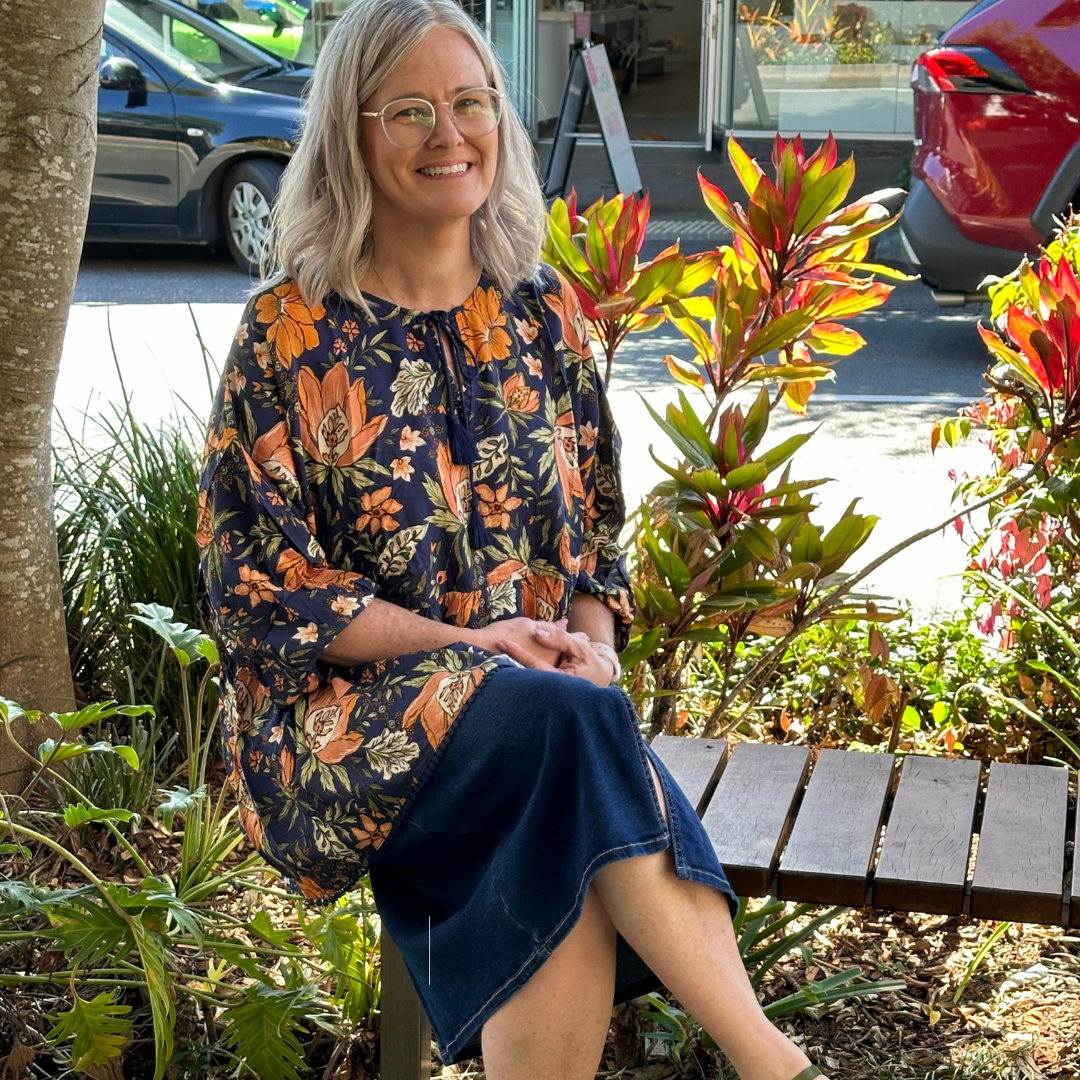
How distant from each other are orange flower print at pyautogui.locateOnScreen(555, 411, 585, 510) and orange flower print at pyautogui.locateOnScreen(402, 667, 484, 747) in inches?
18.0

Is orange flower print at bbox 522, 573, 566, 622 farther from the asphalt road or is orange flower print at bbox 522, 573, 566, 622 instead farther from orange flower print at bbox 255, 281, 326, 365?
the asphalt road

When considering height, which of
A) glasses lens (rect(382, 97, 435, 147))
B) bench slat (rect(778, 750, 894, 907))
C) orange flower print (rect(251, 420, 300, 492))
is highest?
glasses lens (rect(382, 97, 435, 147))

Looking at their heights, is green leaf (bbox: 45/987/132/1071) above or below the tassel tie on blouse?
below

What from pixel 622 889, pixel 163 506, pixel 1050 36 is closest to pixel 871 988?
pixel 622 889

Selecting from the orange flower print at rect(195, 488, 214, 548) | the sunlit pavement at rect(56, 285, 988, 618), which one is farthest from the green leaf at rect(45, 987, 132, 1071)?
the sunlit pavement at rect(56, 285, 988, 618)

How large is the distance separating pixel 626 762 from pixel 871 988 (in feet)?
2.69

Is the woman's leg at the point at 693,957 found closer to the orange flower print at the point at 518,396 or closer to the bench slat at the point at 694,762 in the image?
the bench slat at the point at 694,762

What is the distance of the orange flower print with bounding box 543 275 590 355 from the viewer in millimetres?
2453

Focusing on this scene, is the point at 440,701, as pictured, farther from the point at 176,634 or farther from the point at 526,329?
the point at 526,329

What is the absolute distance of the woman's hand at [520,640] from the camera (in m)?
2.18

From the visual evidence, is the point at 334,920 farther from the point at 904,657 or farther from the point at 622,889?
the point at 904,657

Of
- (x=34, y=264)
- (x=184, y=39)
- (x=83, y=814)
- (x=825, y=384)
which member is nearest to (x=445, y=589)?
(x=83, y=814)

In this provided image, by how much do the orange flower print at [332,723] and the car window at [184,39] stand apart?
32.1 ft

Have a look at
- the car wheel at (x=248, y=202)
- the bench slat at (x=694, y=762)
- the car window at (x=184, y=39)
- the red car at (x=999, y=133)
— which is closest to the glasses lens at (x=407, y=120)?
the bench slat at (x=694, y=762)
